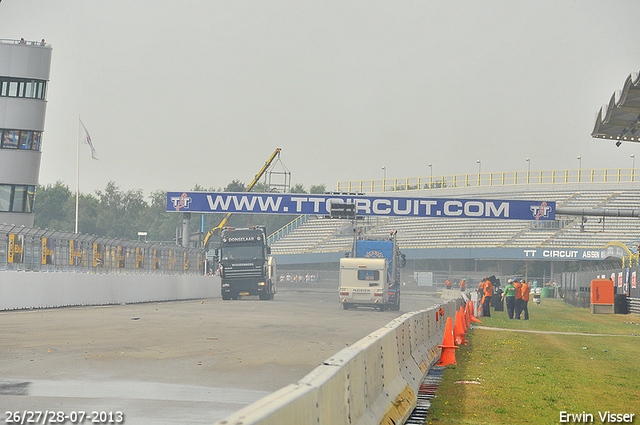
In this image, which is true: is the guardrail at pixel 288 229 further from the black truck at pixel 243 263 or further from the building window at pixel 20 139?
the building window at pixel 20 139

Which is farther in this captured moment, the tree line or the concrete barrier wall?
the tree line

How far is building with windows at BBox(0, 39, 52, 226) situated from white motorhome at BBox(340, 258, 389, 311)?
64.6 ft

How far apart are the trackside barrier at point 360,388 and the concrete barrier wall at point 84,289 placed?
56.8ft

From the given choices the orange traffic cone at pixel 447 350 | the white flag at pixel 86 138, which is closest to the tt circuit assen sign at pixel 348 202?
the white flag at pixel 86 138

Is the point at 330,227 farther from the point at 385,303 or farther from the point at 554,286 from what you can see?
the point at 385,303

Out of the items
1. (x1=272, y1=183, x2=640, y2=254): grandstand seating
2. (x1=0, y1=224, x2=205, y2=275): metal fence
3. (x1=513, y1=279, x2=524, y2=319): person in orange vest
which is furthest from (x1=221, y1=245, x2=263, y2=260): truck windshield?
(x1=272, y1=183, x2=640, y2=254): grandstand seating

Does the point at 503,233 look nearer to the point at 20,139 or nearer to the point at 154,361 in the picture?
the point at 20,139

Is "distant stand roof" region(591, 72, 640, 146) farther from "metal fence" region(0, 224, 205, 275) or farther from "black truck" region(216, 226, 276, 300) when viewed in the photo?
"black truck" region(216, 226, 276, 300)

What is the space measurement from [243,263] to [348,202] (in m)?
13.5

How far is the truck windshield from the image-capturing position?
44531mm

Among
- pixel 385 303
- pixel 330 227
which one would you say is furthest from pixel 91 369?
pixel 330 227

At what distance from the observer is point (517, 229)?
8144cm

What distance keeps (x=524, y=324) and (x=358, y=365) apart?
927 inches

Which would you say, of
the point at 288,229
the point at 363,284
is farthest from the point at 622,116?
the point at 288,229
